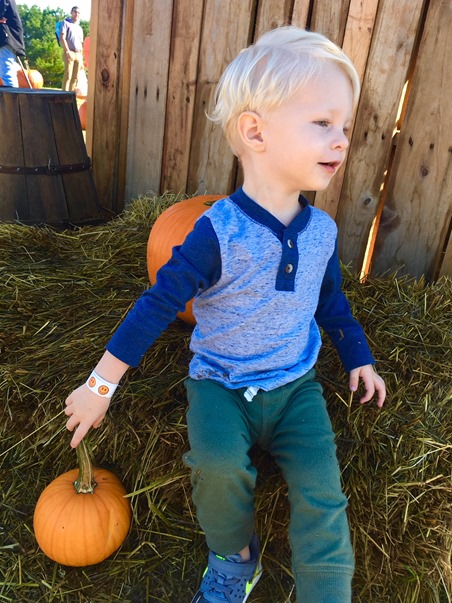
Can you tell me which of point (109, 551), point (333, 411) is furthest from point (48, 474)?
point (333, 411)

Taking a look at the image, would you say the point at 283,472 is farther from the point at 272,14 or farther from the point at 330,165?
the point at 272,14

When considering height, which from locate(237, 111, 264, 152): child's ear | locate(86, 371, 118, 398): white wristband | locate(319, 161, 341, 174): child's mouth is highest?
locate(237, 111, 264, 152): child's ear

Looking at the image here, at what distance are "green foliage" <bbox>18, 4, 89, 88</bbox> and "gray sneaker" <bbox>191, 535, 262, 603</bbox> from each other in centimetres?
2188

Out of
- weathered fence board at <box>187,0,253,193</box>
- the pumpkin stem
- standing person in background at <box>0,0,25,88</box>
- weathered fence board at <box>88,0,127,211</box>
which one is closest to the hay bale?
the pumpkin stem

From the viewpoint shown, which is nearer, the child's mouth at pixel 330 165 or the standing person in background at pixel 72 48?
the child's mouth at pixel 330 165

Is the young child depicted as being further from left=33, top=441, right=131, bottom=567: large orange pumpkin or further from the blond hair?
left=33, top=441, right=131, bottom=567: large orange pumpkin

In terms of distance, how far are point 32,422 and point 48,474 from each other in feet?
0.72

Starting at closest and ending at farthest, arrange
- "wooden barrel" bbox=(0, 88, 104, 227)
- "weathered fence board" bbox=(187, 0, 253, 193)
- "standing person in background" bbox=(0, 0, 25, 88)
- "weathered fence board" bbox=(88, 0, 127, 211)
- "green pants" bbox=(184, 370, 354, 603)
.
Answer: "green pants" bbox=(184, 370, 354, 603), "weathered fence board" bbox=(187, 0, 253, 193), "wooden barrel" bbox=(0, 88, 104, 227), "weathered fence board" bbox=(88, 0, 127, 211), "standing person in background" bbox=(0, 0, 25, 88)

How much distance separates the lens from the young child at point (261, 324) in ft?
5.75

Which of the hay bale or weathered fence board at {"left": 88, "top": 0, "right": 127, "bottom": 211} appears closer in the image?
the hay bale

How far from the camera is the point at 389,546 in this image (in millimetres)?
1995

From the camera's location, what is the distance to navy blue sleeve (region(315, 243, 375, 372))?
216 cm

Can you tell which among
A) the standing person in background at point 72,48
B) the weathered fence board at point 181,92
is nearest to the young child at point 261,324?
the weathered fence board at point 181,92

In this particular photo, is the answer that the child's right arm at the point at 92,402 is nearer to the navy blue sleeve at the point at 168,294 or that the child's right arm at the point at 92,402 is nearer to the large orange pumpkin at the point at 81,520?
the navy blue sleeve at the point at 168,294
